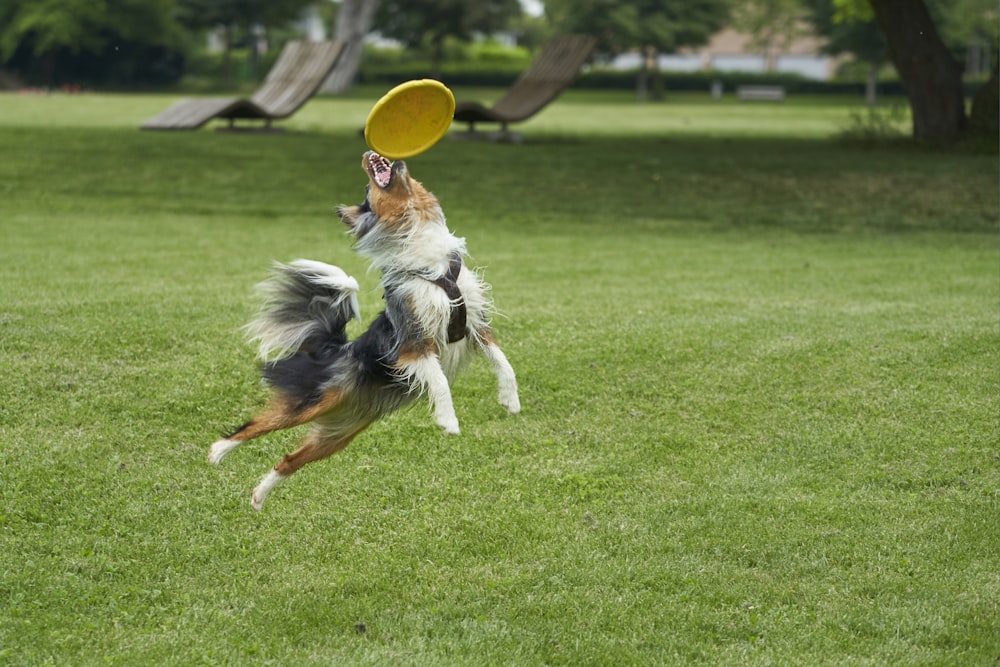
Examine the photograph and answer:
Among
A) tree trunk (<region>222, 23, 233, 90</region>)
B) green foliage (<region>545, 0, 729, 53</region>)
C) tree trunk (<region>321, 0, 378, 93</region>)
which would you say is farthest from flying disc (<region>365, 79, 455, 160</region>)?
green foliage (<region>545, 0, 729, 53</region>)

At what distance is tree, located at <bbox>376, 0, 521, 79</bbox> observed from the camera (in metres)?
69.4

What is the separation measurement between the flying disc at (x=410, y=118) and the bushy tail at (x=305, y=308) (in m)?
0.87

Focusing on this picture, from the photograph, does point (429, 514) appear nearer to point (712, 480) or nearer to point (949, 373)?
point (712, 480)

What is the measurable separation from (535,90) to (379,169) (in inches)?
859

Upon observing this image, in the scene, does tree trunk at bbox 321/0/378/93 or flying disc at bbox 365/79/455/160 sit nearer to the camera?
flying disc at bbox 365/79/455/160

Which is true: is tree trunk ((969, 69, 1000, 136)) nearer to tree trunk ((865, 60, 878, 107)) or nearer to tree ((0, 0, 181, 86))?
tree trunk ((865, 60, 878, 107))

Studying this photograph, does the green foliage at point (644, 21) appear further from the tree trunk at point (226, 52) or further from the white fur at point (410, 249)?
the white fur at point (410, 249)

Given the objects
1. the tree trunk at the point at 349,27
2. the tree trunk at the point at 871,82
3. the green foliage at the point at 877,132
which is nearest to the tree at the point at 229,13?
the tree trunk at the point at 349,27

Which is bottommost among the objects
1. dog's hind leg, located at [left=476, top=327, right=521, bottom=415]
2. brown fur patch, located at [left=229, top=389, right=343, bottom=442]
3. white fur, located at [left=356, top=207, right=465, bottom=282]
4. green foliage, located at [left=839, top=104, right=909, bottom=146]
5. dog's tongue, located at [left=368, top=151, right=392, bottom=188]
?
green foliage, located at [left=839, top=104, right=909, bottom=146]

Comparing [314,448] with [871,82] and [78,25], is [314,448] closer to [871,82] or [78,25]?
[871,82]

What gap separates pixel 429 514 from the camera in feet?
23.2

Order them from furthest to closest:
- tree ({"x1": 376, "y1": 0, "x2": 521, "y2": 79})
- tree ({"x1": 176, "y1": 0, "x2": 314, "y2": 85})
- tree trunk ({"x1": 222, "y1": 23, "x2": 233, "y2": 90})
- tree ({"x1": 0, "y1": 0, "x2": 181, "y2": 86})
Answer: tree ({"x1": 376, "y1": 0, "x2": 521, "y2": 79}) → tree ({"x1": 176, "y1": 0, "x2": 314, "y2": 85}) → tree trunk ({"x1": 222, "y1": 23, "x2": 233, "y2": 90}) → tree ({"x1": 0, "y1": 0, "x2": 181, "y2": 86})

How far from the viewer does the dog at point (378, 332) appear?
482 centimetres

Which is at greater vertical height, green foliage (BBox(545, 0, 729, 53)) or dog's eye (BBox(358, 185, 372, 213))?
Result: green foliage (BBox(545, 0, 729, 53))
